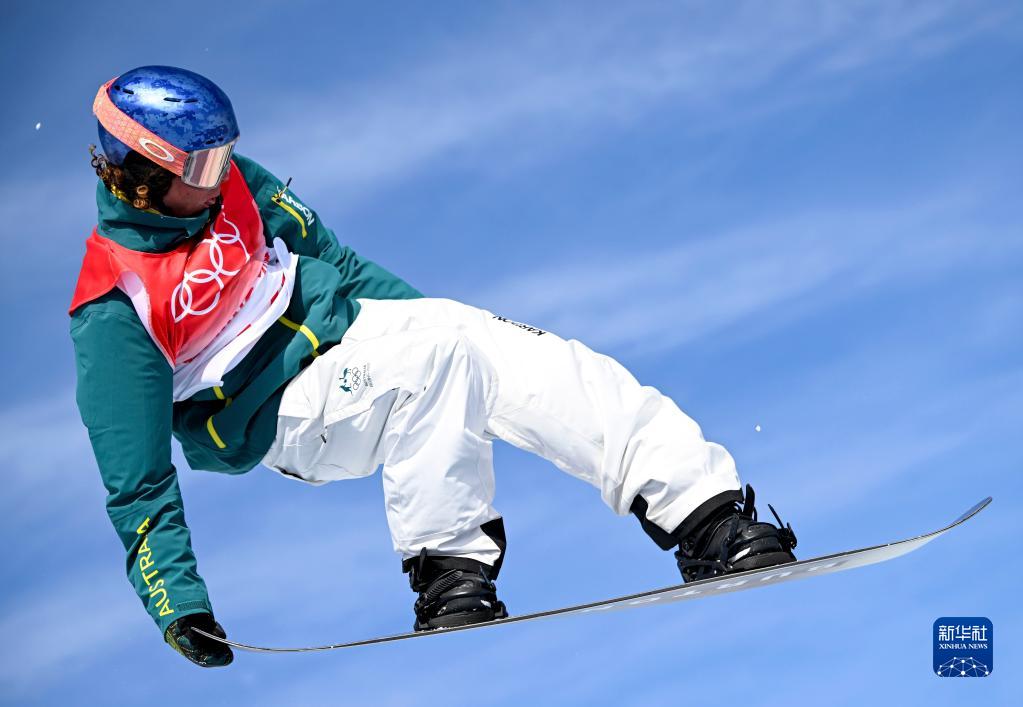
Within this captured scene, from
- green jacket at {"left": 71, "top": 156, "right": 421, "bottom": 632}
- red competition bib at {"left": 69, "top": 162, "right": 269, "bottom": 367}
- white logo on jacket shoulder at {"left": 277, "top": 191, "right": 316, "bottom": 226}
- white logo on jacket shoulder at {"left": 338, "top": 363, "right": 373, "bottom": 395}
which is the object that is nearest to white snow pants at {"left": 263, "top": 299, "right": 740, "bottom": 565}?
white logo on jacket shoulder at {"left": 338, "top": 363, "right": 373, "bottom": 395}

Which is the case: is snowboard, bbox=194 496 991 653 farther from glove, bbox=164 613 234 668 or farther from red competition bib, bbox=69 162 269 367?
red competition bib, bbox=69 162 269 367

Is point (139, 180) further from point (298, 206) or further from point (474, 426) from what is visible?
point (474, 426)

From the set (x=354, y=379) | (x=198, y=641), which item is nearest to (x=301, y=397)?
(x=354, y=379)

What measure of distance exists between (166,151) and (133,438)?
1.13 meters

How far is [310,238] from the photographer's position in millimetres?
5852

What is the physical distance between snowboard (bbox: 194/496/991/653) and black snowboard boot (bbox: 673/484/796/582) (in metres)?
0.07

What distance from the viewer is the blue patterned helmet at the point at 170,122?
193 inches

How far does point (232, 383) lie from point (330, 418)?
0.50 metres

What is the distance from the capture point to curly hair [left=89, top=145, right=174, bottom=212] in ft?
16.3

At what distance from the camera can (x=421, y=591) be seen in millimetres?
4707

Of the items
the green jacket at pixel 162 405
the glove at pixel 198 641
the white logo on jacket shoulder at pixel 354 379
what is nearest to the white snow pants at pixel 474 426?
the white logo on jacket shoulder at pixel 354 379

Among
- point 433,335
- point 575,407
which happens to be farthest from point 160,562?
point 575,407

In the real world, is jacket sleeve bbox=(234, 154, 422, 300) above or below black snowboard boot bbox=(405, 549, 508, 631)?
above

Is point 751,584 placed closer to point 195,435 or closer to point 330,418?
point 330,418
